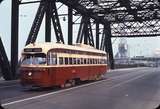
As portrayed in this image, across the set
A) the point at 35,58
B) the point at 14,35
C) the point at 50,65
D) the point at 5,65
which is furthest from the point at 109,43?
the point at 35,58

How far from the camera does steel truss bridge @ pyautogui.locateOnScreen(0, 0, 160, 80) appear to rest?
29.8 meters

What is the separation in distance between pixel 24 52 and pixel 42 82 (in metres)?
1.70

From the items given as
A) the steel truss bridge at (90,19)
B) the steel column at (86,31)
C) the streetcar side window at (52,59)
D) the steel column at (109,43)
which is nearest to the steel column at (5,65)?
the steel truss bridge at (90,19)

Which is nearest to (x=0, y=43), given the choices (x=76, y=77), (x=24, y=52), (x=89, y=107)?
(x=76, y=77)

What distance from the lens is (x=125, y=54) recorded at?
132875mm

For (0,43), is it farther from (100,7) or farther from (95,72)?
(100,7)

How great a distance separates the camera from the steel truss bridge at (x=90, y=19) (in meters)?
29.8

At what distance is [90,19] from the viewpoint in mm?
53906

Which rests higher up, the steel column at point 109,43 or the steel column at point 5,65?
the steel column at point 109,43

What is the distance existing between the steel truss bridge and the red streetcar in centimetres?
468

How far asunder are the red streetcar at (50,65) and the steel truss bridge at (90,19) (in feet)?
15.3

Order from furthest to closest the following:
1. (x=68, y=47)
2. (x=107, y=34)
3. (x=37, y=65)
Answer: (x=107, y=34), (x=68, y=47), (x=37, y=65)

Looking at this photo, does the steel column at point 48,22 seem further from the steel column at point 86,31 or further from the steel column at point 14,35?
the steel column at point 86,31

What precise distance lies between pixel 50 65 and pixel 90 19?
3423 cm
